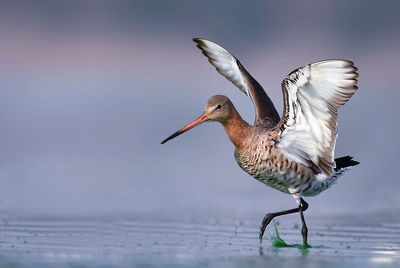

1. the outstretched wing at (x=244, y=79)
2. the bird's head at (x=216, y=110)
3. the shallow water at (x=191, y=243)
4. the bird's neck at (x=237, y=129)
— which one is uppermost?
the outstretched wing at (x=244, y=79)

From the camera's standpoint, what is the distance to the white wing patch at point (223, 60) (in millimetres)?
11898

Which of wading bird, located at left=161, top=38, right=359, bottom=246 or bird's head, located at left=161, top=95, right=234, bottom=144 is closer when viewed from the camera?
wading bird, located at left=161, top=38, right=359, bottom=246

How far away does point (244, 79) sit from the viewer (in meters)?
11.8

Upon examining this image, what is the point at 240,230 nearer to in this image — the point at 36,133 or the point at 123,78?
the point at 36,133

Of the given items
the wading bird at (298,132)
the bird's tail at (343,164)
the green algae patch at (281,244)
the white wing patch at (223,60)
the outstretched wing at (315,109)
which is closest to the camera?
the outstretched wing at (315,109)

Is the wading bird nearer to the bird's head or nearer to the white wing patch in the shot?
the bird's head

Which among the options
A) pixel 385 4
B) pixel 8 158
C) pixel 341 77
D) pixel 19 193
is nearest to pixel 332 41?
pixel 385 4

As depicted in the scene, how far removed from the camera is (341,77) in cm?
992

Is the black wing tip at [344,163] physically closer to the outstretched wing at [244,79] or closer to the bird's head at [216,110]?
the outstretched wing at [244,79]

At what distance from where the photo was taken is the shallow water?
8984mm

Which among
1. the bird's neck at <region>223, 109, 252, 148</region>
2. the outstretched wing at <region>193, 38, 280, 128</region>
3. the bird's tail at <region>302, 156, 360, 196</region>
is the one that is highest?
the outstretched wing at <region>193, 38, 280, 128</region>

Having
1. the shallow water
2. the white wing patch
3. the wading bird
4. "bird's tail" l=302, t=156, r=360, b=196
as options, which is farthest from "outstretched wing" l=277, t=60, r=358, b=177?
the white wing patch

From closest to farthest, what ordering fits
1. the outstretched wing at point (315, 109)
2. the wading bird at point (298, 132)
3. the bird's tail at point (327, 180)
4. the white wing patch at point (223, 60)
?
the outstretched wing at point (315, 109) → the wading bird at point (298, 132) → the bird's tail at point (327, 180) → the white wing patch at point (223, 60)

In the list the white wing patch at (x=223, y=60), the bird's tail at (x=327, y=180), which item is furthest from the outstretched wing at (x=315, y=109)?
the white wing patch at (x=223, y=60)
